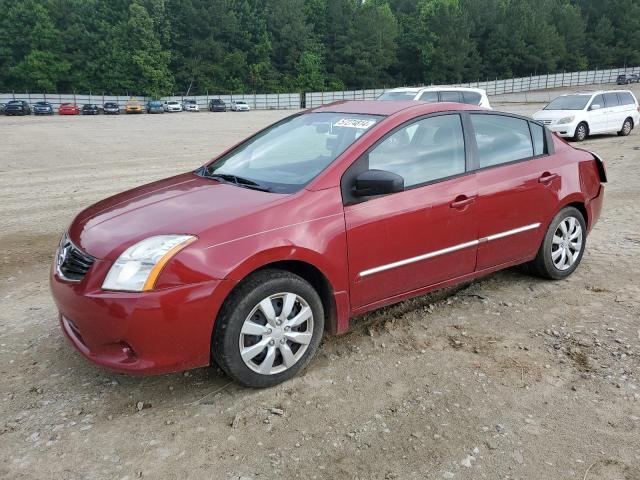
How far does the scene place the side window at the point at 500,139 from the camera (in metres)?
4.23

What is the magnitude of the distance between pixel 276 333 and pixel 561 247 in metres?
2.90

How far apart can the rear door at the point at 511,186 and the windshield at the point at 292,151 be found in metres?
0.98

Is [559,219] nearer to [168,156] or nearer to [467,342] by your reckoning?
[467,342]

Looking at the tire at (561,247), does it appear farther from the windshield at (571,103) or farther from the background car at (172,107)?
the background car at (172,107)

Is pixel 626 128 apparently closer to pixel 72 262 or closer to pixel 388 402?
pixel 388 402

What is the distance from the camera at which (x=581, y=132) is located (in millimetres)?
16703

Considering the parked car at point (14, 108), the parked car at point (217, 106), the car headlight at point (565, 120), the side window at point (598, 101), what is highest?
the side window at point (598, 101)

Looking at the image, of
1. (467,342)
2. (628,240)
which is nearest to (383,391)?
(467,342)

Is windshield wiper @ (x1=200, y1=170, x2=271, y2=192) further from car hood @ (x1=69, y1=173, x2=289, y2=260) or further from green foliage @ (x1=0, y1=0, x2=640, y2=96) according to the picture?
green foliage @ (x1=0, y1=0, x2=640, y2=96)

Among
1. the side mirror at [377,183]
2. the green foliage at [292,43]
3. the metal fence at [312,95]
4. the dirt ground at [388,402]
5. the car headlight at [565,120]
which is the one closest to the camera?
the dirt ground at [388,402]

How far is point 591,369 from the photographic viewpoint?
344 cm

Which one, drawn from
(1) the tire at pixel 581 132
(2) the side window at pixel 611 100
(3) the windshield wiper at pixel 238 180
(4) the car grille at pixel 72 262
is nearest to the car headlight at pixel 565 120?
(1) the tire at pixel 581 132

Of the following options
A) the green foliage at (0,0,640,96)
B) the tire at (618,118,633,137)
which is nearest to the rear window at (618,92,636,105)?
the tire at (618,118,633,137)

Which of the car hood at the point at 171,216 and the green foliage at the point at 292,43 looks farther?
the green foliage at the point at 292,43
